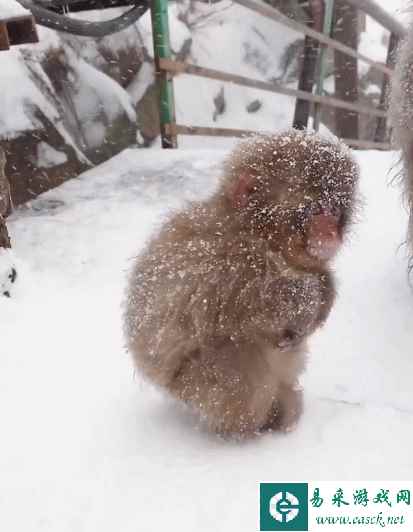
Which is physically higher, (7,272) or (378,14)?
(378,14)

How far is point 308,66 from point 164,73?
2390 mm

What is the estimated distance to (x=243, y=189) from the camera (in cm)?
144

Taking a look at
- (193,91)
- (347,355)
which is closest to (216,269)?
(347,355)

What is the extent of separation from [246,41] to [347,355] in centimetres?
730

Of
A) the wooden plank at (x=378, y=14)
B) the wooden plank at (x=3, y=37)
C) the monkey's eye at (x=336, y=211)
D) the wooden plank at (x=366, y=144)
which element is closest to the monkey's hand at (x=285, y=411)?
the monkey's eye at (x=336, y=211)

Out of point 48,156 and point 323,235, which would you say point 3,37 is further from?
point 323,235

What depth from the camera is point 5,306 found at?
2330 millimetres

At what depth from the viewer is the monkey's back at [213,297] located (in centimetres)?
137

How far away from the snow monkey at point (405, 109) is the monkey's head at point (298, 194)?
1.90 ft

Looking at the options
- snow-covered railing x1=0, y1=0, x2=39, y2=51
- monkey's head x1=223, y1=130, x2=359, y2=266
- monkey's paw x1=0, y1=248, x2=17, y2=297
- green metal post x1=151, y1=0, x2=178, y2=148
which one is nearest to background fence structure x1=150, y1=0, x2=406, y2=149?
green metal post x1=151, y1=0, x2=178, y2=148

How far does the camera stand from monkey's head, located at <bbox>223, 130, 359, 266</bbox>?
140 cm

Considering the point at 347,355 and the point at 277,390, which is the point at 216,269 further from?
the point at 347,355

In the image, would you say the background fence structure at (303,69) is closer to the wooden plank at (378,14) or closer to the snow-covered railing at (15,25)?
the wooden plank at (378,14)

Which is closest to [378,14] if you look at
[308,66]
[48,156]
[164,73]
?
[308,66]
